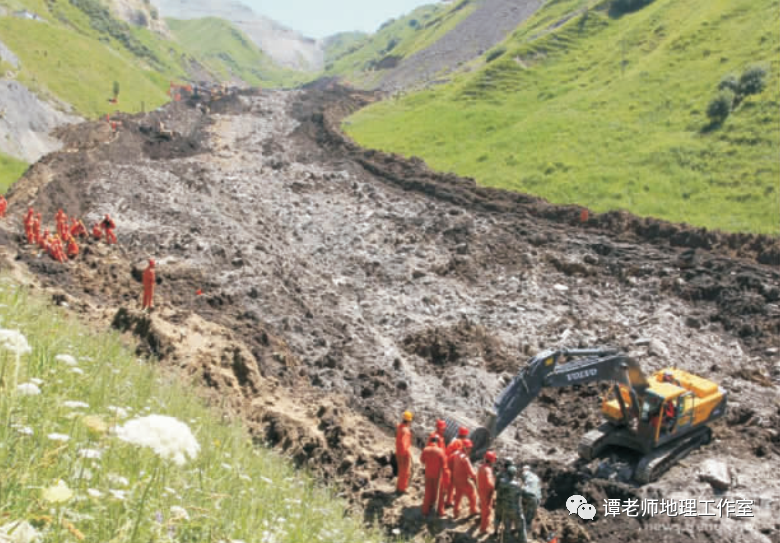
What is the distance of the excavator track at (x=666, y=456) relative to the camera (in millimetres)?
11459

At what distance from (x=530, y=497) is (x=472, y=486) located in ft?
2.79

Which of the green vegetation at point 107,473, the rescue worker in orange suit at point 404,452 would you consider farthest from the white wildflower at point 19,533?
the rescue worker in orange suit at point 404,452

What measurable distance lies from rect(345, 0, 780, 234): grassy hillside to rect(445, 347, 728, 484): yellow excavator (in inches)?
460

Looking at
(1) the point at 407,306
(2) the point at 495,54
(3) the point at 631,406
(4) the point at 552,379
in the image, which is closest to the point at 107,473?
(4) the point at 552,379

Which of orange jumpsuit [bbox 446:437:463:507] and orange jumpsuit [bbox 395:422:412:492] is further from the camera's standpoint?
orange jumpsuit [bbox 395:422:412:492]

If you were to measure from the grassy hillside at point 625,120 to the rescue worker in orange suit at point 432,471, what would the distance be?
55.0 ft

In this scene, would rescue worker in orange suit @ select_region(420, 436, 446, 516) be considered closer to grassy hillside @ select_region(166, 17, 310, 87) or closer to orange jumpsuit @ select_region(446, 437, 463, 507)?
orange jumpsuit @ select_region(446, 437, 463, 507)

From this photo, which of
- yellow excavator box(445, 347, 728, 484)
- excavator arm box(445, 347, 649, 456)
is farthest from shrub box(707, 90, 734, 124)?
excavator arm box(445, 347, 649, 456)

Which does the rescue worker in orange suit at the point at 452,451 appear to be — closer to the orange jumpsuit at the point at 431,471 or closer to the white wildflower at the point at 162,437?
the orange jumpsuit at the point at 431,471

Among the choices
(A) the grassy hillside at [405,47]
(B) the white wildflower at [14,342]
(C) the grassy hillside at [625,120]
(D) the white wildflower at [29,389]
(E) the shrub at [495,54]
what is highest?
(A) the grassy hillside at [405,47]

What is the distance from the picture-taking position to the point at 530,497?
938 cm

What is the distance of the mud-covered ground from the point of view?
37.5 feet

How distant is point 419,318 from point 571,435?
5.69 meters

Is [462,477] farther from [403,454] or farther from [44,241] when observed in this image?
[44,241]
